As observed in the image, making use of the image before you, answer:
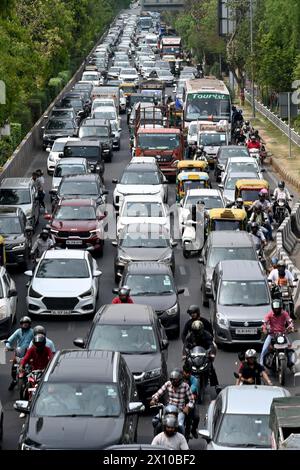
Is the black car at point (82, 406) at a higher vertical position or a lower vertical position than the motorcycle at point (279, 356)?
higher

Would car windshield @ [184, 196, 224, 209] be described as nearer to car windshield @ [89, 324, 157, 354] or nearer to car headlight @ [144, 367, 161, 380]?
car windshield @ [89, 324, 157, 354]

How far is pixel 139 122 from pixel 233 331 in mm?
31257

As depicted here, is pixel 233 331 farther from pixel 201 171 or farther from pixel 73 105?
pixel 73 105

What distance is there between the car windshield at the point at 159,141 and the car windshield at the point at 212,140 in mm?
2870

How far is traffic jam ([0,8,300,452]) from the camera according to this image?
60.1 ft

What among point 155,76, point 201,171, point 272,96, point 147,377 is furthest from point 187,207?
point 155,76

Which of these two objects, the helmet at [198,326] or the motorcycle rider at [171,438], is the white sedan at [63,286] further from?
the motorcycle rider at [171,438]

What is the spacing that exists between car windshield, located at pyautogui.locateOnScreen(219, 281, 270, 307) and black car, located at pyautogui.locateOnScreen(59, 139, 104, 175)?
2191 cm

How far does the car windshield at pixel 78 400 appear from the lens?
18.2 metres

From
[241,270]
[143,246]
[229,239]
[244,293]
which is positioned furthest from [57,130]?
[244,293]

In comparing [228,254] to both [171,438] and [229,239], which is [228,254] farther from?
[171,438]

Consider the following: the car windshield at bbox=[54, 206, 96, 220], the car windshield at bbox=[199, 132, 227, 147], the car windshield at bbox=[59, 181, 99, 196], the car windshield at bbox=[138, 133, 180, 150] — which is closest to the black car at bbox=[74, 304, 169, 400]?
the car windshield at bbox=[54, 206, 96, 220]

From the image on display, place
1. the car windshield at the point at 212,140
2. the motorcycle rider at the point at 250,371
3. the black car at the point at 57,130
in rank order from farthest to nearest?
the black car at the point at 57,130, the car windshield at the point at 212,140, the motorcycle rider at the point at 250,371

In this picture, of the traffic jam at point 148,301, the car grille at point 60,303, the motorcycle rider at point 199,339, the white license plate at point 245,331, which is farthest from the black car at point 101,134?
the motorcycle rider at point 199,339
